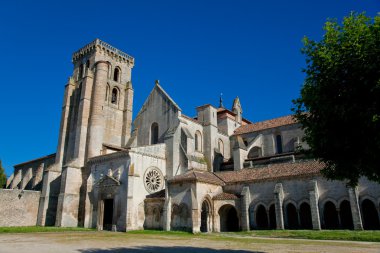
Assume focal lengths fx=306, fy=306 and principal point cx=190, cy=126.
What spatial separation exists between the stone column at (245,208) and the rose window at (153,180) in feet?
31.9

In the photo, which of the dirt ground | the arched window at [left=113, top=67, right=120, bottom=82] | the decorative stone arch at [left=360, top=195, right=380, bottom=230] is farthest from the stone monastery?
the dirt ground

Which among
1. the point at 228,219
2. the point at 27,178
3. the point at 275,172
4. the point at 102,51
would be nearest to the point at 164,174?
the point at 228,219

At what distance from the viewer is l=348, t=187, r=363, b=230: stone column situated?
22808 millimetres

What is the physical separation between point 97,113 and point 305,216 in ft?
91.8

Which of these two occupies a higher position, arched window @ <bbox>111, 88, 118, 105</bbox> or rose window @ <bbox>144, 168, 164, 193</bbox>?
arched window @ <bbox>111, 88, 118, 105</bbox>

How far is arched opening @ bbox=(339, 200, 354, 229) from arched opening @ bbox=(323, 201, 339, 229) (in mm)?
551

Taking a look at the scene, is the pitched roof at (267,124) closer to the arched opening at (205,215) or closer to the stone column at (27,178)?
the arched opening at (205,215)

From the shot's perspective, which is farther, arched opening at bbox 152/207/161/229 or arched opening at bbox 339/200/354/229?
arched opening at bbox 152/207/161/229

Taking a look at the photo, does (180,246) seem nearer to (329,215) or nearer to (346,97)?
(346,97)

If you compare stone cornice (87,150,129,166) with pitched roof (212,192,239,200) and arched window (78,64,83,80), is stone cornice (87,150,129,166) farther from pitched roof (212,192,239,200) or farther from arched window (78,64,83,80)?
arched window (78,64,83,80)

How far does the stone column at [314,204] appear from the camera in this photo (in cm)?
2439

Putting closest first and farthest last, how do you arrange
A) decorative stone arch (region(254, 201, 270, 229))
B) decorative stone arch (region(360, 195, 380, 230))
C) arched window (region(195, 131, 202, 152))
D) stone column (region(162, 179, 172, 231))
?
decorative stone arch (region(360, 195, 380, 230)) → stone column (region(162, 179, 172, 231)) → decorative stone arch (region(254, 201, 270, 229)) → arched window (region(195, 131, 202, 152))

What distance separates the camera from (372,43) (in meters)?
10.9

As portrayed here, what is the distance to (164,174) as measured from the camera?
34844 mm
